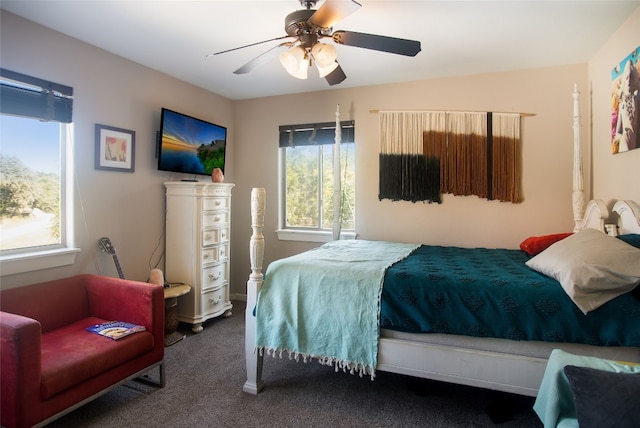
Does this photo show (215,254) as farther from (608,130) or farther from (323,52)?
(608,130)

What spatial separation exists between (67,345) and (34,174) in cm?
133

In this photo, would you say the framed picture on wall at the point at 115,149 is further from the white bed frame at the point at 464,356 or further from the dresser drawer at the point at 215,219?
the white bed frame at the point at 464,356

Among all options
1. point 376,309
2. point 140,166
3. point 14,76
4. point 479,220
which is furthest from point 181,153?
point 479,220

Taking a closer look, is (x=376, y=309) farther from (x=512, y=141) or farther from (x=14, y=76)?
(x=14, y=76)

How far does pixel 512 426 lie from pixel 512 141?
8.06 ft

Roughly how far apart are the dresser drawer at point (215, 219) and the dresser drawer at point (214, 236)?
59 mm

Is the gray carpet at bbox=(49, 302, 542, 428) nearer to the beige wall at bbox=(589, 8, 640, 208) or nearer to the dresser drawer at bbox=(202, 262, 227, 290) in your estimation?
the dresser drawer at bbox=(202, 262, 227, 290)

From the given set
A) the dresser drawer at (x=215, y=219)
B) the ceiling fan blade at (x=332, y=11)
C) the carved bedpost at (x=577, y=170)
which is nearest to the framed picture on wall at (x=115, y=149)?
the dresser drawer at (x=215, y=219)

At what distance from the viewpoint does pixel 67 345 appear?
2.02 meters

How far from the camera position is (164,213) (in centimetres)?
352

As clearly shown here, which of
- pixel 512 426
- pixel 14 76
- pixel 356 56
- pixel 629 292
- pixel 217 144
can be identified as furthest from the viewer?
pixel 217 144

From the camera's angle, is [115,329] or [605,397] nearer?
[605,397]

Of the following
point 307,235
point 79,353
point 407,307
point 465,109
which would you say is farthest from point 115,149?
point 465,109

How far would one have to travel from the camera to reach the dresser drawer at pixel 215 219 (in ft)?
11.1
